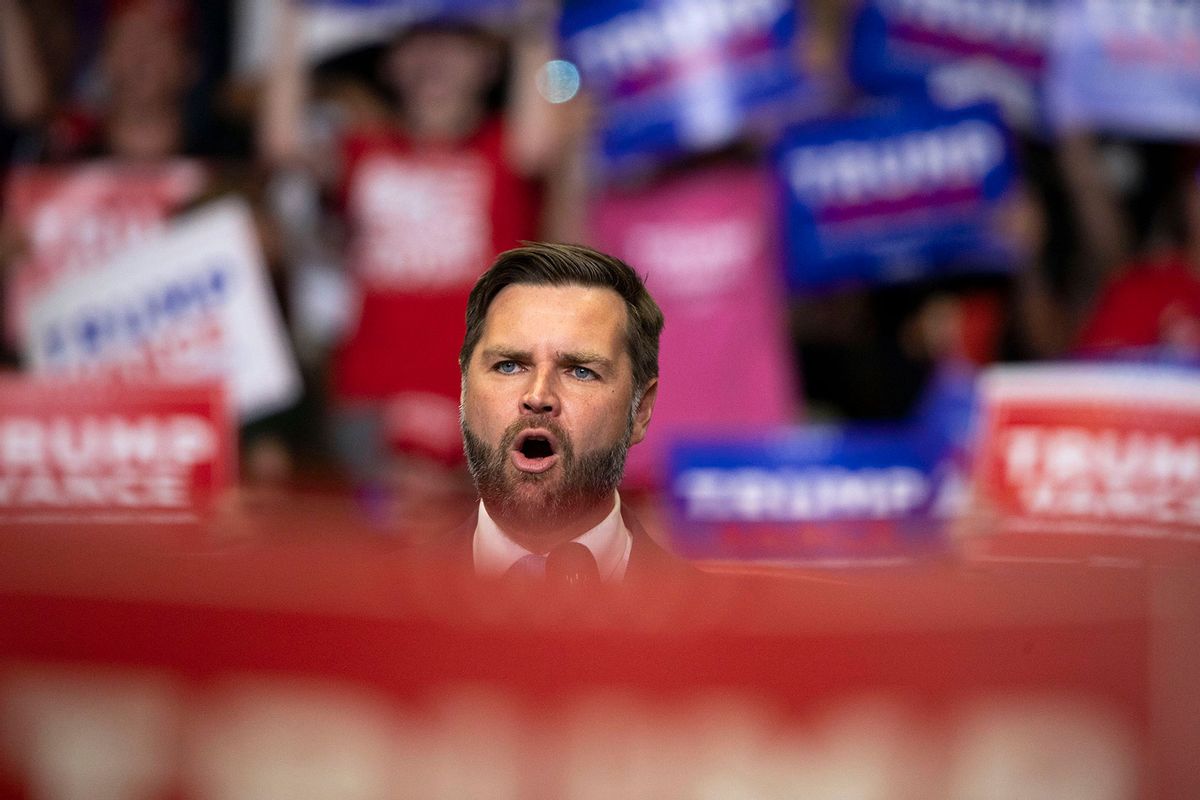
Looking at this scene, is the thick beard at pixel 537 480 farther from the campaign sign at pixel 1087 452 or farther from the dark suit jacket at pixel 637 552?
the campaign sign at pixel 1087 452

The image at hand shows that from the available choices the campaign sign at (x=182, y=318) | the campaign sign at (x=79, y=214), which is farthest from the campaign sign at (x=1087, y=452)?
the campaign sign at (x=79, y=214)

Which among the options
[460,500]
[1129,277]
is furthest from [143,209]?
[1129,277]

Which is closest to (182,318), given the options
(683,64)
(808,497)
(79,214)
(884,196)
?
(79,214)

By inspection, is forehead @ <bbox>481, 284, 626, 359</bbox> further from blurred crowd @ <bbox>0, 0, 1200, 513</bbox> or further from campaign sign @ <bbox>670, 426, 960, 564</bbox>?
blurred crowd @ <bbox>0, 0, 1200, 513</bbox>

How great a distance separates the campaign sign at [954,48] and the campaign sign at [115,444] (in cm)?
248

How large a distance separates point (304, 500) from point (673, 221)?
140 cm

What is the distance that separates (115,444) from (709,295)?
6.48 ft

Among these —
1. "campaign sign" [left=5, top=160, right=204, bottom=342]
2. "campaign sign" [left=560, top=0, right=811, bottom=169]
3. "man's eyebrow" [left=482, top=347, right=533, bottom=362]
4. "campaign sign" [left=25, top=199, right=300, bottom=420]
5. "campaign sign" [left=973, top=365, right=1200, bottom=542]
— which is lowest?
"man's eyebrow" [left=482, top=347, right=533, bottom=362]

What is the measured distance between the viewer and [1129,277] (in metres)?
4.07

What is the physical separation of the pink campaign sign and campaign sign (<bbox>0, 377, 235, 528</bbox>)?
1534mm

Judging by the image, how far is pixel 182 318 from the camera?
364 centimetres

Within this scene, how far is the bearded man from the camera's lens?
957 millimetres

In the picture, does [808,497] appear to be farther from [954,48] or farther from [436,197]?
[954,48]

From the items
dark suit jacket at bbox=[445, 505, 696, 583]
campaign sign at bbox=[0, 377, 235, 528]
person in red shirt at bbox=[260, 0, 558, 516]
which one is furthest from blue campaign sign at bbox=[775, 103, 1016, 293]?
dark suit jacket at bbox=[445, 505, 696, 583]
